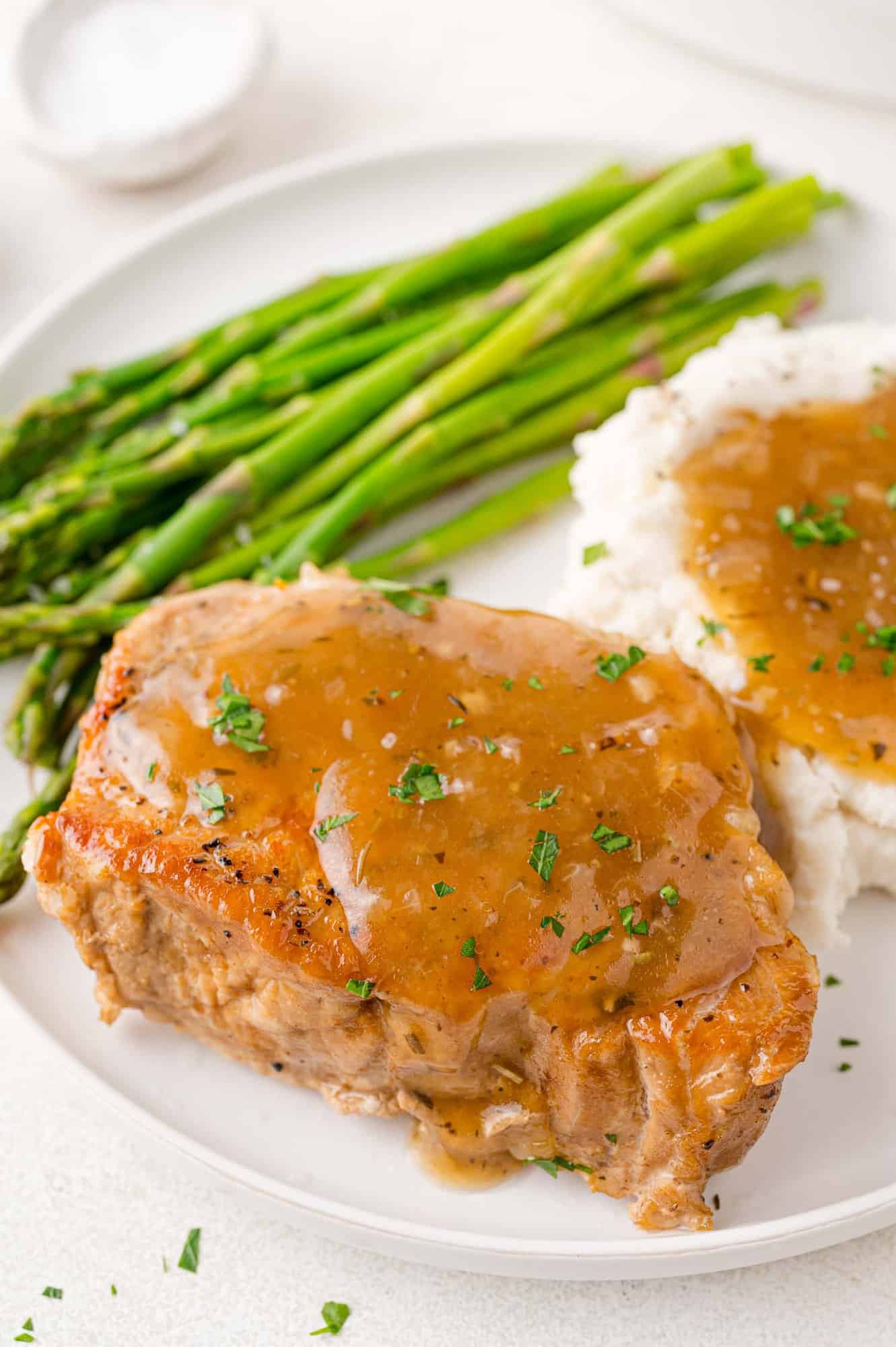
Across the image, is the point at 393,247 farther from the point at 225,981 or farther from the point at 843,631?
the point at 225,981

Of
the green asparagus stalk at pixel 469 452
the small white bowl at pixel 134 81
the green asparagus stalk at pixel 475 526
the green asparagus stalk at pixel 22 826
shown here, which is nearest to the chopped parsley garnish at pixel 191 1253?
the green asparagus stalk at pixel 22 826

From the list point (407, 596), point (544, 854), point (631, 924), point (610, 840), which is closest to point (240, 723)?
point (407, 596)

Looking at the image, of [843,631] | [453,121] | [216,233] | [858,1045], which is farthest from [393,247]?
[858,1045]

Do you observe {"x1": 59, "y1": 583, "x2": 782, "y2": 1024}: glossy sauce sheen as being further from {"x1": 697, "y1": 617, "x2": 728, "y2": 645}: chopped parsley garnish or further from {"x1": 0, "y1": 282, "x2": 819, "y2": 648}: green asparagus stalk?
{"x1": 0, "y1": 282, "x2": 819, "y2": 648}: green asparagus stalk

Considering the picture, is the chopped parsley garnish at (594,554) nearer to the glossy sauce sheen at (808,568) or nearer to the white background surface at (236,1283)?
the glossy sauce sheen at (808,568)

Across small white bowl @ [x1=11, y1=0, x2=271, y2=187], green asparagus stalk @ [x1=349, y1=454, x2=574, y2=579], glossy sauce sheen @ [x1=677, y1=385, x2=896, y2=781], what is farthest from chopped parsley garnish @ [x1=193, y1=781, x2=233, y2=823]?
small white bowl @ [x1=11, y1=0, x2=271, y2=187]

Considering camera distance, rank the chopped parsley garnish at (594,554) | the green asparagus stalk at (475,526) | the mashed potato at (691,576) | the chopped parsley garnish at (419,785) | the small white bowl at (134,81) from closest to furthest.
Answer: the chopped parsley garnish at (419,785), the mashed potato at (691,576), the chopped parsley garnish at (594,554), the green asparagus stalk at (475,526), the small white bowl at (134,81)

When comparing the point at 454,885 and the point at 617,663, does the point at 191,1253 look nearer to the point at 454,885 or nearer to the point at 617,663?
the point at 454,885
